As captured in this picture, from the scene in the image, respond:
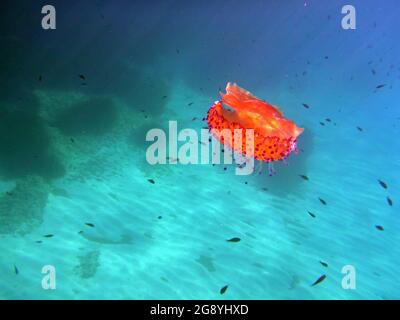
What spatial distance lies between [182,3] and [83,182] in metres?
18.6

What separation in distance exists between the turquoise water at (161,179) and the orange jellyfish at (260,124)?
4.28 m

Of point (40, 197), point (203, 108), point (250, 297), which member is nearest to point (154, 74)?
point (203, 108)

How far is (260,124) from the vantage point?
4.46 m

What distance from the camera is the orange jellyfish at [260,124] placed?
14.5 ft

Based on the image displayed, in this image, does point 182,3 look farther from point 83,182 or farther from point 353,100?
point 83,182

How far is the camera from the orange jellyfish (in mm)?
Answer: 4406

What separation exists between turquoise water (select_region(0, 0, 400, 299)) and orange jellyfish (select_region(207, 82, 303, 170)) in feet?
→ 14.0

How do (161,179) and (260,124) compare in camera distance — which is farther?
(161,179)

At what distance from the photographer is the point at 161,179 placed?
11.6 m

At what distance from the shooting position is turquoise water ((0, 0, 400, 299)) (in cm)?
818

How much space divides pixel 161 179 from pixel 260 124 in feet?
24.7

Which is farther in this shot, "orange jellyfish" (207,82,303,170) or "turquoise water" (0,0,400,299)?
"turquoise water" (0,0,400,299)

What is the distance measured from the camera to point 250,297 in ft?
25.1

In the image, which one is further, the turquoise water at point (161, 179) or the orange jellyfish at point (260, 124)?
the turquoise water at point (161, 179)
